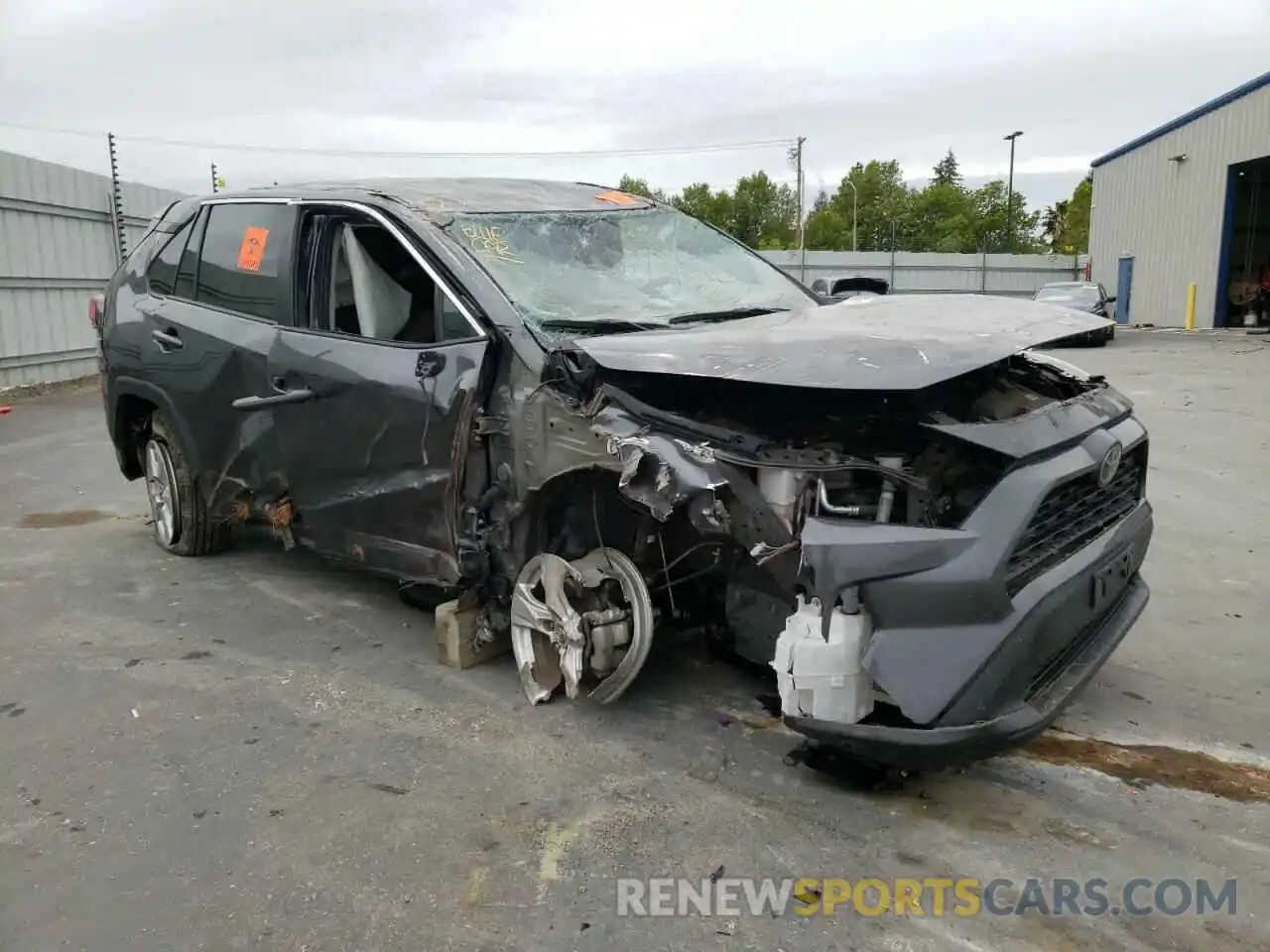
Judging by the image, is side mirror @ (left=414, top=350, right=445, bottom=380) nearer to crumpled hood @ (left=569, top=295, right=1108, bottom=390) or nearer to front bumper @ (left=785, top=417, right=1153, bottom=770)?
crumpled hood @ (left=569, top=295, right=1108, bottom=390)

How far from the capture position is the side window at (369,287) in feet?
12.9

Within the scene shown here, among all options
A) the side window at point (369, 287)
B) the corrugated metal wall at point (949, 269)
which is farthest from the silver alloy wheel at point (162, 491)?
the corrugated metal wall at point (949, 269)

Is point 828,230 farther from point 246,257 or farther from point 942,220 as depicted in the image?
point 246,257

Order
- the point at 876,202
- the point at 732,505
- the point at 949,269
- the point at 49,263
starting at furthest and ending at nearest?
the point at 876,202
the point at 949,269
the point at 49,263
the point at 732,505

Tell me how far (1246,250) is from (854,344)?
97.3 ft

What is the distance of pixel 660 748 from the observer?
336 cm

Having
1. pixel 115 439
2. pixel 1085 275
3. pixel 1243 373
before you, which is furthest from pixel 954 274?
pixel 115 439

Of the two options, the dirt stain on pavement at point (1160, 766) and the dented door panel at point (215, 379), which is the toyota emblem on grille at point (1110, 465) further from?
the dented door panel at point (215, 379)

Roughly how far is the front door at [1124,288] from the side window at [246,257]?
29.4 metres

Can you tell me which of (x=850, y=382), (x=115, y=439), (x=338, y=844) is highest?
(x=850, y=382)

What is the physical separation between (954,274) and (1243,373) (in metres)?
23.4

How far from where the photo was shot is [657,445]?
2947 millimetres

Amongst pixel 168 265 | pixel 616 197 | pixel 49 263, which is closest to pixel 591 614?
pixel 616 197

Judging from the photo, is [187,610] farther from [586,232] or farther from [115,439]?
[586,232]
